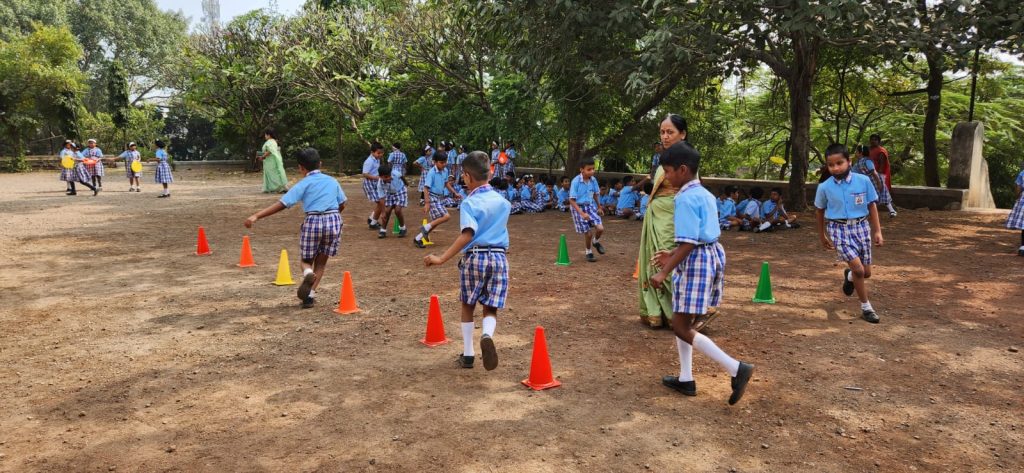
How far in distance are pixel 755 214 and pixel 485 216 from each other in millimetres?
9354

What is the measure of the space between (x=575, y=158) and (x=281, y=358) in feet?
45.0

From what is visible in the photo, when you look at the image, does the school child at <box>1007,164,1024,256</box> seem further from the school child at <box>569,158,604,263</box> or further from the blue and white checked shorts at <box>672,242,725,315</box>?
the blue and white checked shorts at <box>672,242,725,315</box>

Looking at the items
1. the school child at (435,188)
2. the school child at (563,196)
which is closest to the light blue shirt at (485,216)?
the school child at (435,188)

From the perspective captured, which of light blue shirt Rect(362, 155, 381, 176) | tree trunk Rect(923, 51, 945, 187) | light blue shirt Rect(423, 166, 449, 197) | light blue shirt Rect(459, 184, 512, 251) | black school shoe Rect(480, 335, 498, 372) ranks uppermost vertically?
tree trunk Rect(923, 51, 945, 187)

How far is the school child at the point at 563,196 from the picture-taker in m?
16.1

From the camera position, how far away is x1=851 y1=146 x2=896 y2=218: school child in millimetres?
12164

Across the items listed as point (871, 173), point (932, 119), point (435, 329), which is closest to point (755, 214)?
point (871, 173)

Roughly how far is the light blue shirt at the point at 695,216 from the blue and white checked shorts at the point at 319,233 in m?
3.85

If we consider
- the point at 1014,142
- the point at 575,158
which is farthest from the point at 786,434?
the point at 1014,142

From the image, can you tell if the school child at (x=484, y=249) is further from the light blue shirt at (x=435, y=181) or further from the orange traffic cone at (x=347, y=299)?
the light blue shirt at (x=435, y=181)

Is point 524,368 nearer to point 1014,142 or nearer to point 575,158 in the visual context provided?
point 575,158

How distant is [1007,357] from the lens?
214 inches

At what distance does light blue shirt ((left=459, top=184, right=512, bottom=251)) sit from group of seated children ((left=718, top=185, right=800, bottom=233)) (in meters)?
8.58

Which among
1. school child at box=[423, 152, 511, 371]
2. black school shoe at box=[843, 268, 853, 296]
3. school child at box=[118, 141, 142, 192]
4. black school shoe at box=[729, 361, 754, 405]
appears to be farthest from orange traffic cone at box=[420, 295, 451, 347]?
school child at box=[118, 141, 142, 192]
